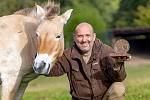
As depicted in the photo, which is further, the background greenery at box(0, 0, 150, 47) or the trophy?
the background greenery at box(0, 0, 150, 47)

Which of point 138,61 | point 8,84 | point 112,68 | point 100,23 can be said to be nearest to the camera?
point 112,68

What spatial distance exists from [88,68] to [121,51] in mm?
570

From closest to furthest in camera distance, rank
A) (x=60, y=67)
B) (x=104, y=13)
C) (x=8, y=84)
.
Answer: (x=60, y=67) < (x=8, y=84) < (x=104, y=13)

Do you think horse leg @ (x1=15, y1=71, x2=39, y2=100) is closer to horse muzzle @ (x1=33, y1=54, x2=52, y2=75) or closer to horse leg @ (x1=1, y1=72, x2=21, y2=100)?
horse leg @ (x1=1, y1=72, x2=21, y2=100)

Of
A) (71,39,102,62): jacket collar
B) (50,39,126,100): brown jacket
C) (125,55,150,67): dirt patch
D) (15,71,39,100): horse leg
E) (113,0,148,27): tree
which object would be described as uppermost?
(71,39,102,62): jacket collar

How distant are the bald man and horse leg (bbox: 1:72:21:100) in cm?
57

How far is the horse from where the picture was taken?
585 centimetres

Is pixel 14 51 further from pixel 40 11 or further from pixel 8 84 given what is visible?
pixel 40 11

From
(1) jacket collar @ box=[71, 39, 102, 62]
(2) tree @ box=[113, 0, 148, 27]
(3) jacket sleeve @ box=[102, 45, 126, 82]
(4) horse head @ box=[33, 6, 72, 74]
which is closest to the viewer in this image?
(4) horse head @ box=[33, 6, 72, 74]

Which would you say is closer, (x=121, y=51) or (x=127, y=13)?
(x=121, y=51)

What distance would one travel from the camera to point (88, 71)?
604 cm

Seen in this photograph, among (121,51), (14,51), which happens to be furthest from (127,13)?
(121,51)

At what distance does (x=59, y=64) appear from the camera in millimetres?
6145

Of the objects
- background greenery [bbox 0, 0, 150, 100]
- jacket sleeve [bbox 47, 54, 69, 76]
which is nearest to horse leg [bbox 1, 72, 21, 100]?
jacket sleeve [bbox 47, 54, 69, 76]
